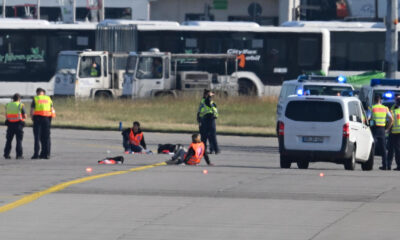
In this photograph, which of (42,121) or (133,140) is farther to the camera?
(133,140)

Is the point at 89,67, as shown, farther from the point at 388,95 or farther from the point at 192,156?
the point at 192,156

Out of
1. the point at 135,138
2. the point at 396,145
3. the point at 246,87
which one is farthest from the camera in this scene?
the point at 246,87

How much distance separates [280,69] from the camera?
52.1m

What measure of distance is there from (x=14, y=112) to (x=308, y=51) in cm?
2808

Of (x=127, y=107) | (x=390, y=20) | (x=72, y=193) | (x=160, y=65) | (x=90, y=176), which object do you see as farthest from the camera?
(x=160, y=65)

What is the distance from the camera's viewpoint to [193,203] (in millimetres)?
16391

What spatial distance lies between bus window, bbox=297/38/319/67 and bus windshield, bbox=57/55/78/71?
36.1ft

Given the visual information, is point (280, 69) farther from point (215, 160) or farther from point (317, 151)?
point (317, 151)

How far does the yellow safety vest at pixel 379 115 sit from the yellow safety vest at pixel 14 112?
27.6 feet

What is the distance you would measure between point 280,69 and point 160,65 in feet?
21.3

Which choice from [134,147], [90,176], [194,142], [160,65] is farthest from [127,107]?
[90,176]

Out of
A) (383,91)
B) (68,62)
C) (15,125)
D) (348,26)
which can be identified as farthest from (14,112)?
(348,26)

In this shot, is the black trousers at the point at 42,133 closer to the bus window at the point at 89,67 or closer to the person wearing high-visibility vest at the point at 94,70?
the bus window at the point at 89,67

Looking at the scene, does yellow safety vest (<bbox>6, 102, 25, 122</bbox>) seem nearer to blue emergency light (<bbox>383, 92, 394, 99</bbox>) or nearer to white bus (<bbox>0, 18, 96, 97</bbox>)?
blue emergency light (<bbox>383, 92, 394, 99</bbox>)
